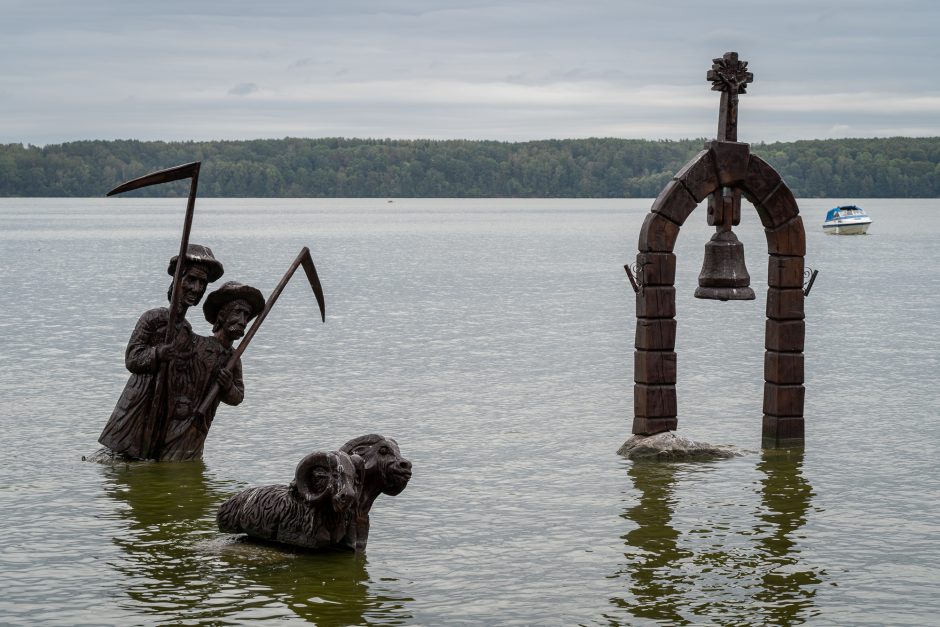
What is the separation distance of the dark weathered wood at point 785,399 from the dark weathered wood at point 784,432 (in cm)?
7

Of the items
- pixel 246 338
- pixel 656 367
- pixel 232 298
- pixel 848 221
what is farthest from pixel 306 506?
pixel 848 221

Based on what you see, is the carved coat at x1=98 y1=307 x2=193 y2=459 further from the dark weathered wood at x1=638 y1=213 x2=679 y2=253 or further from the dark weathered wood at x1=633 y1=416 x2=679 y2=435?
the dark weathered wood at x1=633 y1=416 x2=679 y2=435

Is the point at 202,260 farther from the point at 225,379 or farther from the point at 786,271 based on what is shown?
the point at 786,271

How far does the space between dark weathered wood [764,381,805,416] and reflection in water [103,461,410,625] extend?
6.28 metres

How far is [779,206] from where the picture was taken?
15.5 meters

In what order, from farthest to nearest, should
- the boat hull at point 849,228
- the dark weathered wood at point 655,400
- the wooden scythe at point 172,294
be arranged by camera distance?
the boat hull at point 849,228, the dark weathered wood at point 655,400, the wooden scythe at point 172,294

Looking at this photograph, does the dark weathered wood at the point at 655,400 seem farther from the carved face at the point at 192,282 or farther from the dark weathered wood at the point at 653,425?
the carved face at the point at 192,282

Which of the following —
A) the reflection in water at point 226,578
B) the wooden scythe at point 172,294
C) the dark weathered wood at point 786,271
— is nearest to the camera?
the reflection in water at point 226,578

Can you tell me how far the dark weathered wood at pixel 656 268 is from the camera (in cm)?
1526

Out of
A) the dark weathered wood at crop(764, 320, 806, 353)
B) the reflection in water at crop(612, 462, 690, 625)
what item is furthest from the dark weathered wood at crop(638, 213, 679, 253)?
the reflection in water at crop(612, 462, 690, 625)

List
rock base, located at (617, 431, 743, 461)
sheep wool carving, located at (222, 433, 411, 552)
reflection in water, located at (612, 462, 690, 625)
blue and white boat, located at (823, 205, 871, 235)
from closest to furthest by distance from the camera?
reflection in water, located at (612, 462, 690, 625), sheep wool carving, located at (222, 433, 411, 552), rock base, located at (617, 431, 743, 461), blue and white boat, located at (823, 205, 871, 235)

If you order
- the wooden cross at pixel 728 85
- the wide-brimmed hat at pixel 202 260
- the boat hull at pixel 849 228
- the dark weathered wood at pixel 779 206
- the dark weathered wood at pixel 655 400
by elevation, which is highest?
the boat hull at pixel 849 228

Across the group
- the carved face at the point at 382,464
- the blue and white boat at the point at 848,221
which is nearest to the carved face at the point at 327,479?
the carved face at the point at 382,464

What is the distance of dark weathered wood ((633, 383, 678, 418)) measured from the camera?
15.4m
